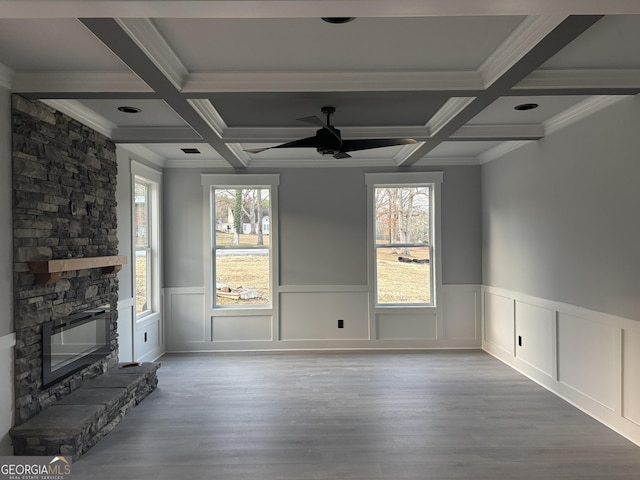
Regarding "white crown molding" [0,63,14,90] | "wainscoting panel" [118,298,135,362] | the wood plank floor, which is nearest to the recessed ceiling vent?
"white crown molding" [0,63,14,90]

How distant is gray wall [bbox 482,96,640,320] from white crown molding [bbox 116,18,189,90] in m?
3.28

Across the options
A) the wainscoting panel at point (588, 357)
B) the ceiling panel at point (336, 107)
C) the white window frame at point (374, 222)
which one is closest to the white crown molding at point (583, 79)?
the ceiling panel at point (336, 107)

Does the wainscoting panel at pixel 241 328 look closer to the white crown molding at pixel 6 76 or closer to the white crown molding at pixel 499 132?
the white crown molding at pixel 499 132

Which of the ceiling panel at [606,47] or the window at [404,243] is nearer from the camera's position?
the ceiling panel at [606,47]

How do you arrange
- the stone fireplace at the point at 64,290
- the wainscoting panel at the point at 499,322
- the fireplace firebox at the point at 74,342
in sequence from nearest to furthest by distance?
the stone fireplace at the point at 64,290 < the fireplace firebox at the point at 74,342 < the wainscoting panel at the point at 499,322

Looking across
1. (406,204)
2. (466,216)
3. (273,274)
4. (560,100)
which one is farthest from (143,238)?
(560,100)

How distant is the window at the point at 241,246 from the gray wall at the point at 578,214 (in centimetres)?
314

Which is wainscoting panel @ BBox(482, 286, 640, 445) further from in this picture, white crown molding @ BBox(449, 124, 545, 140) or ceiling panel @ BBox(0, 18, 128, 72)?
ceiling panel @ BBox(0, 18, 128, 72)

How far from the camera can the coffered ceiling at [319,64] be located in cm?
179

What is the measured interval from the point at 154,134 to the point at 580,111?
3.98 meters

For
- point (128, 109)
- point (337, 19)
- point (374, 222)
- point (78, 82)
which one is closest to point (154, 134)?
point (128, 109)

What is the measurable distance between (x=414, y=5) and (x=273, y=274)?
4232mm

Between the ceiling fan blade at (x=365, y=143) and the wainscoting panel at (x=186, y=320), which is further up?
the ceiling fan blade at (x=365, y=143)

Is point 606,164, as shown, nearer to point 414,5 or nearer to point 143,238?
point 414,5
